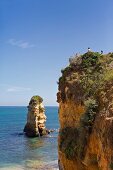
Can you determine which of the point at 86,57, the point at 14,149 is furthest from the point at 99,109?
the point at 14,149

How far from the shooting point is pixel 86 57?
78.5ft

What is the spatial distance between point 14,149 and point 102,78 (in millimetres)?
35244

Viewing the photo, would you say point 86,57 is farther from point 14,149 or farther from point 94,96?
point 14,149

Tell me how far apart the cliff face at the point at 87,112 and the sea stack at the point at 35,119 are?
148ft

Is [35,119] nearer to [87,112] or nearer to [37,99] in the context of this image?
[37,99]

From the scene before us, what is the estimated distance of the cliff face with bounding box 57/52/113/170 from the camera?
53.7ft

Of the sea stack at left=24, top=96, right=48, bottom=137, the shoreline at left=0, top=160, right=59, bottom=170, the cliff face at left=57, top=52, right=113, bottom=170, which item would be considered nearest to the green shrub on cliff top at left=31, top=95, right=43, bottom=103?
the sea stack at left=24, top=96, right=48, bottom=137

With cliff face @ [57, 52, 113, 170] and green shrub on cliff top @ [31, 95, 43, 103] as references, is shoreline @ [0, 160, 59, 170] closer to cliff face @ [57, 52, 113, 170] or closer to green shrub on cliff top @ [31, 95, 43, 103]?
cliff face @ [57, 52, 113, 170]

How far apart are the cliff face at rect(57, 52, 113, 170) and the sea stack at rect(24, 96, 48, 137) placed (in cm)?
4520

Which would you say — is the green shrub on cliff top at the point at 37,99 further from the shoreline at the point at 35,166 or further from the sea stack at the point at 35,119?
the shoreline at the point at 35,166

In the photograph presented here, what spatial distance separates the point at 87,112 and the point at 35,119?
53091mm

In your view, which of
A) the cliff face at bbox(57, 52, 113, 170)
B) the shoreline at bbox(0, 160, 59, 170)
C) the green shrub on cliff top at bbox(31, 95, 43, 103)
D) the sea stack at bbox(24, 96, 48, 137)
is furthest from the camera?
the green shrub on cliff top at bbox(31, 95, 43, 103)

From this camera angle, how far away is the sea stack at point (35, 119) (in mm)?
70938

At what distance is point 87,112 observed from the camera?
1838 centimetres
